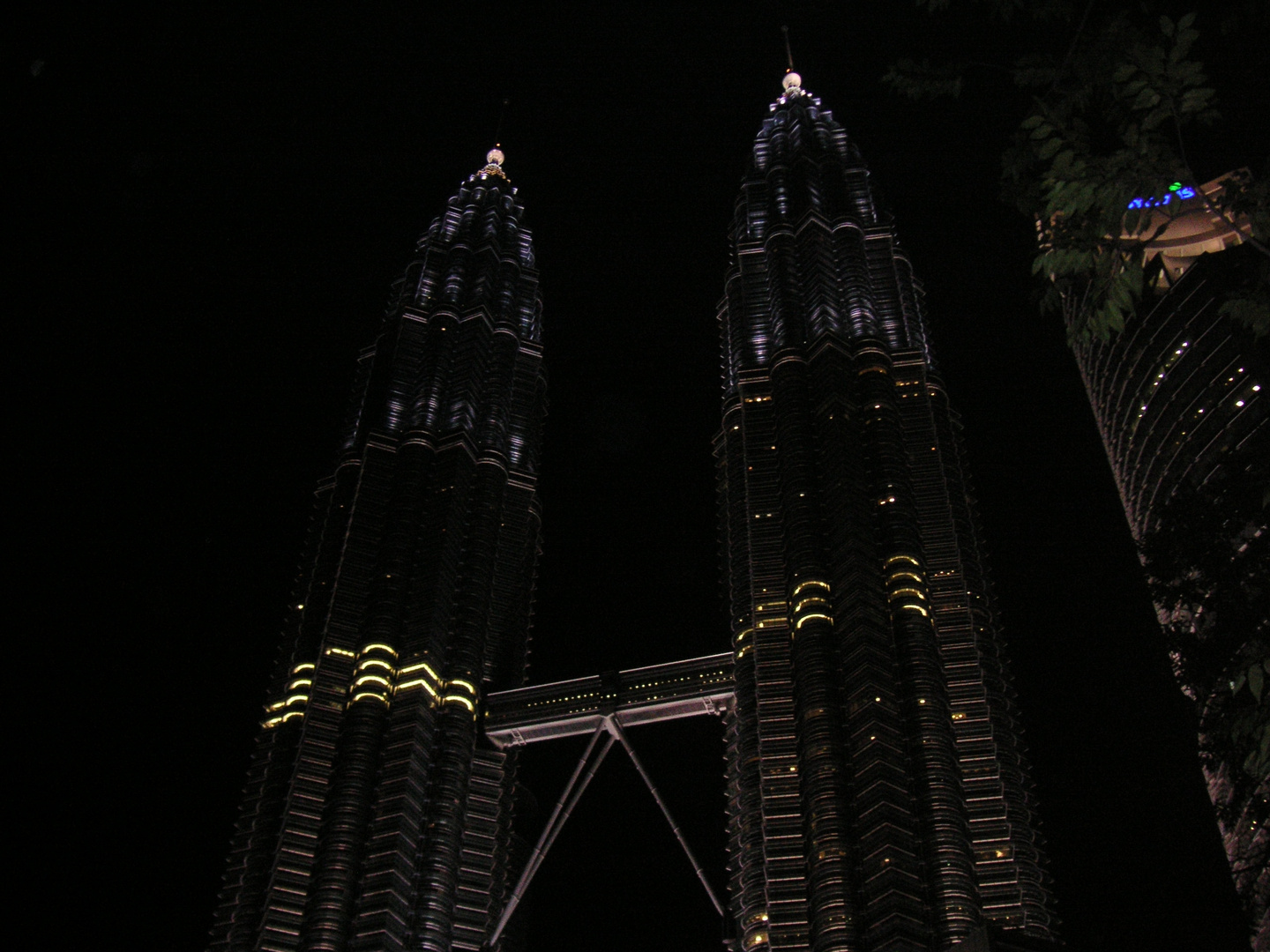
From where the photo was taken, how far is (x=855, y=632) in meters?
29.5

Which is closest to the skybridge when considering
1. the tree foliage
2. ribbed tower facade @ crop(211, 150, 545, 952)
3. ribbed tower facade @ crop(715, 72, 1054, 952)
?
ribbed tower facade @ crop(211, 150, 545, 952)

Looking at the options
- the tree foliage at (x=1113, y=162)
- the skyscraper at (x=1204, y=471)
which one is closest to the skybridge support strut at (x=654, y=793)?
the skyscraper at (x=1204, y=471)

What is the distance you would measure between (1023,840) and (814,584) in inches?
280

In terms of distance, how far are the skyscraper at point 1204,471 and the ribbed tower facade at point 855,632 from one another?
4.51 m

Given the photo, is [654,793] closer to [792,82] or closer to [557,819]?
[557,819]

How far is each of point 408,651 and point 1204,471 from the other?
40.5 meters

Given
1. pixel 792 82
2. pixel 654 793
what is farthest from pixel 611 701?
pixel 792 82

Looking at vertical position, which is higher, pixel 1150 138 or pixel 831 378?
pixel 831 378

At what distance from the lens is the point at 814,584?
31.2m

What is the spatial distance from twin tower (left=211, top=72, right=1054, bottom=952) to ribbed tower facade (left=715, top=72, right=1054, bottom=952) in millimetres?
70

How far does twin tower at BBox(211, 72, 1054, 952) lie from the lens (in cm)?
2728

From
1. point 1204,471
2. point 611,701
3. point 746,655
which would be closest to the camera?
point 746,655

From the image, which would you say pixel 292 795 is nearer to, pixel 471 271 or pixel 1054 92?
pixel 471 271

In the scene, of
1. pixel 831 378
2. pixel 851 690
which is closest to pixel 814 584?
pixel 851 690
